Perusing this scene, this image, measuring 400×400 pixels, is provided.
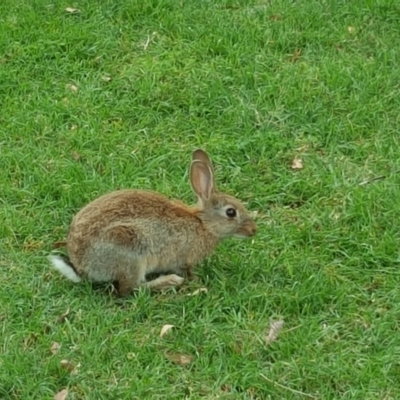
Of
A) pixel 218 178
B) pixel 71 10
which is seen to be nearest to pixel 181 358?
pixel 218 178

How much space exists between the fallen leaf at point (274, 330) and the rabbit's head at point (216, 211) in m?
0.65

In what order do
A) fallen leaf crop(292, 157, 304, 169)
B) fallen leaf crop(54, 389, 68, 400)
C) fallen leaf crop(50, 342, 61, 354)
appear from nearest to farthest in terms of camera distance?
1. fallen leaf crop(54, 389, 68, 400)
2. fallen leaf crop(50, 342, 61, 354)
3. fallen leaf crop(292, 157, 304, 169)

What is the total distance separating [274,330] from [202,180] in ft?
3.12

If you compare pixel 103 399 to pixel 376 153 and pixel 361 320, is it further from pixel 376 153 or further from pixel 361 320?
pixel 376 153

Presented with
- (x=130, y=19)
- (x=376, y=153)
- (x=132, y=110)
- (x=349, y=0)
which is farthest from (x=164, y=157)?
(x=349, y=0)

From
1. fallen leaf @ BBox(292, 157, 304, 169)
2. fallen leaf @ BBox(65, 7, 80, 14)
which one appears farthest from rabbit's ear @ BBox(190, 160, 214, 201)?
fallen leaf @ BBox(65, 7, 80, 14)

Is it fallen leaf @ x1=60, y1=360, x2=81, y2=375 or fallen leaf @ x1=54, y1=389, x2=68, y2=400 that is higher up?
fallen leaf @ x1=60, y1=360, x2=81, y2=375

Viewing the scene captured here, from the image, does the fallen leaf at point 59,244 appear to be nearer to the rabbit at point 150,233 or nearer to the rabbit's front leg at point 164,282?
the rabbit at point 150,233

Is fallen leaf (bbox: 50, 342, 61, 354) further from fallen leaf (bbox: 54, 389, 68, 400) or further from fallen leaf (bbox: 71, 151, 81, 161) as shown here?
fallen leaf (bbox: 71, 151, 81, 161)

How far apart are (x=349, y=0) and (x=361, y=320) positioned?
3486 mm

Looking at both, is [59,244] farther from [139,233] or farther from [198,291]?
[198,291]

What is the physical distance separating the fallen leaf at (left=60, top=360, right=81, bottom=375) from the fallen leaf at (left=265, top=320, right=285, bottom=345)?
2.85ft

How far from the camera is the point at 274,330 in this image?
5219mm

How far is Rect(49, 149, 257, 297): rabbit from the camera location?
544cm
